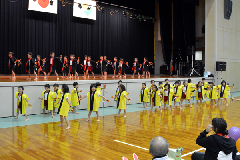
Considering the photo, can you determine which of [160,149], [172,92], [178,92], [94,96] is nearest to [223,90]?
[178,92]

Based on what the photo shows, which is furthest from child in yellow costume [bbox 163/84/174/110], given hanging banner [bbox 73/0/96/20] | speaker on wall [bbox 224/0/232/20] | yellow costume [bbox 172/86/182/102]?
speaker on wall [bbox 224/0/232/20]

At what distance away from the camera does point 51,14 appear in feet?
55.0

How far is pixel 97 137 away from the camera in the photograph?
5.94m

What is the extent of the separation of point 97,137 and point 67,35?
13.1 meters

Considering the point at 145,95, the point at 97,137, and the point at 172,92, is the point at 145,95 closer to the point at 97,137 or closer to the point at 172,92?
the point at 172,92

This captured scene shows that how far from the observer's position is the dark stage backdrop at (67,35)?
15148 millimetres

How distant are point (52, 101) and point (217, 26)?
14.7 meters

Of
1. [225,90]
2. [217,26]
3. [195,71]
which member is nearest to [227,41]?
[217,26]

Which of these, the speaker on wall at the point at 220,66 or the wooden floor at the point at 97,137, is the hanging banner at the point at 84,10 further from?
the wooden floor at the point at 97,137

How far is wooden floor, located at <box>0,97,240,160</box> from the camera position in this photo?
4.67 m

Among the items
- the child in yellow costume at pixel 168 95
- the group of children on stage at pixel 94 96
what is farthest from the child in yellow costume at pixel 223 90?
the child in yellow costume at pixel 168 95

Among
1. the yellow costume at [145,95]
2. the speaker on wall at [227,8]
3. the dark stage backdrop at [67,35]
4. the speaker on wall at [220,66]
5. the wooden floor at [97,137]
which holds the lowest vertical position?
the wooden floor at [97,137]

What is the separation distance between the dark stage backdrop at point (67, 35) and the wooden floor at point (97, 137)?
32.1 ft

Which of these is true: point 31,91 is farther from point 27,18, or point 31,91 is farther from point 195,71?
point 195,71
